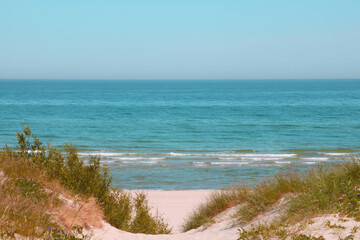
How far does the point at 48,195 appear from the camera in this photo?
26.3 feet

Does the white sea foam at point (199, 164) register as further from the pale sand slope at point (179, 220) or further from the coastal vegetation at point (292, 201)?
the coastal vegetation at point (292, 201)

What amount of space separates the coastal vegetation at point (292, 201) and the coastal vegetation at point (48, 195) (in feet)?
7.90

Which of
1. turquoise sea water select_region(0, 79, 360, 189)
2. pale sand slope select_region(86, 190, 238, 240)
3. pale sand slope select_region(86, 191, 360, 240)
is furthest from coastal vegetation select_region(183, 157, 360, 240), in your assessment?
turquoise sea water select_region(0, 79, 360, 189)

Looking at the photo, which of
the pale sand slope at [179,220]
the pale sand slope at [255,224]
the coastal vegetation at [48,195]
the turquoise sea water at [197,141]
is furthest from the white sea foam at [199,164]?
the coastal vegetation at [48,195]

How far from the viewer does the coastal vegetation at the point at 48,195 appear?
247 inches

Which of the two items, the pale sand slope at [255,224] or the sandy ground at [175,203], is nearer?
the pale sand slope at [255,224]

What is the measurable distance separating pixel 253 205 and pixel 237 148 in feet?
73.5

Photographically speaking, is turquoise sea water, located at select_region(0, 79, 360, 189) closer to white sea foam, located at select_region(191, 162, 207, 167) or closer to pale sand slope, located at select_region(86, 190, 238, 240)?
white sea foam, located at select_region(191, 162, 207, 167)

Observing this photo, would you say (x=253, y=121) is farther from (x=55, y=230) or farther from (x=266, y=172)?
(x=55, y=230)

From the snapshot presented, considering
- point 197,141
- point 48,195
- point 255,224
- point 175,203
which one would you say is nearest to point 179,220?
point 175,203

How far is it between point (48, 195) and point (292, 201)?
215 inches

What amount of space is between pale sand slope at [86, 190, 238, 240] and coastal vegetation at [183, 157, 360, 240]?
1.29 ft

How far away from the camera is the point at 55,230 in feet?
20.3

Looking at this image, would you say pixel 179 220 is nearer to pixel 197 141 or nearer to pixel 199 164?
pixel 199 164
